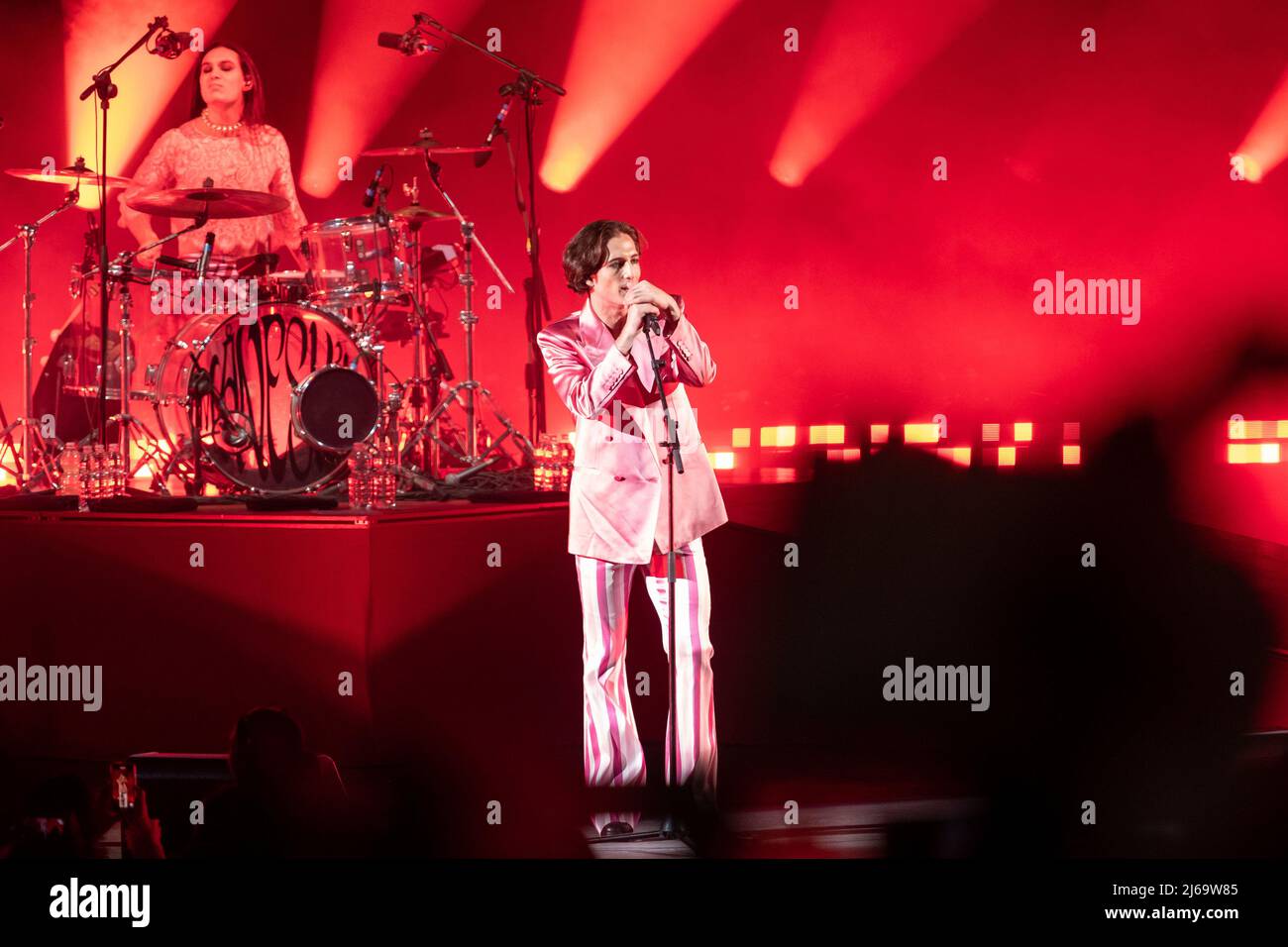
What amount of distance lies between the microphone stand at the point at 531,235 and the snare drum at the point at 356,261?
1.98ft

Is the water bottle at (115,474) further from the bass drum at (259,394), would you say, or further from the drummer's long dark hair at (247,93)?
the drummer's long dark hair at (247,93)

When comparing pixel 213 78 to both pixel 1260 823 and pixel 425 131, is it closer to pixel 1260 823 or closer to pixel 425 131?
pixel 425 131

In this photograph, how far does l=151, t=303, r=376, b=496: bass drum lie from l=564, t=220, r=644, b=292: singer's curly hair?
5.21ft

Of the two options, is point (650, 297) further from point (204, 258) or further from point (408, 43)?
point (204, 258)

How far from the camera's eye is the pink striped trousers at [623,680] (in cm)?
351

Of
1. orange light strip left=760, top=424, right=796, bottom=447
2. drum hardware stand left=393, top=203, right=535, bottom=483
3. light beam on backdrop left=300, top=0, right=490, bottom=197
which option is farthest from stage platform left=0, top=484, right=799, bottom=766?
light beam on backdrop left=300, top=0, right=490, bottom=197

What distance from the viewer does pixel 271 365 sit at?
503cm

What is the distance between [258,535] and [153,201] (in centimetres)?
218

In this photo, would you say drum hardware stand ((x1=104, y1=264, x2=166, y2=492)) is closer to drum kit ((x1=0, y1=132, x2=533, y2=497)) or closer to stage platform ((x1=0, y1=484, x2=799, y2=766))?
drum kit ((x1=0, y1=132, x2=533, y2=497))

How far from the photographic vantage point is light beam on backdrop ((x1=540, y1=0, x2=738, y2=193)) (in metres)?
5.45

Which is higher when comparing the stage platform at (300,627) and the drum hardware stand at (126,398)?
the drum hardware stand at (126,398)

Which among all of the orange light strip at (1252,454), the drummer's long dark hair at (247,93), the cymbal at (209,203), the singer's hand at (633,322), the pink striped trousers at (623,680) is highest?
the drummer's long dark hair at (247,93)

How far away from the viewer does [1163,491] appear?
5.04 metres

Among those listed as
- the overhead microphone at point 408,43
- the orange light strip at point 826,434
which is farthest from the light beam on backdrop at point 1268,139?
the overhead microphone at point 408,43
